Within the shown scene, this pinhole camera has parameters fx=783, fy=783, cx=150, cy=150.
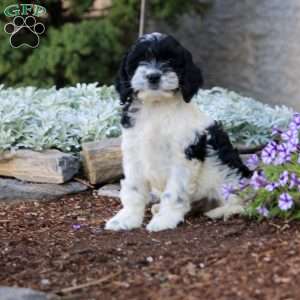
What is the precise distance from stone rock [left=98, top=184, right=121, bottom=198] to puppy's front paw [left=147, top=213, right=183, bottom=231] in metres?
1.28

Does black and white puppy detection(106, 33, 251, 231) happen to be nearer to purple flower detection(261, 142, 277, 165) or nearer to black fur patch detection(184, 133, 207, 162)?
black fur patch detection(184, 133, 207, 162)

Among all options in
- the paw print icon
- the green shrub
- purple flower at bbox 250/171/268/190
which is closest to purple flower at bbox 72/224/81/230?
purple flower at bbox 250/171/268/190

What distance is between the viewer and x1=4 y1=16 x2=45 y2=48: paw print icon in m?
8.97

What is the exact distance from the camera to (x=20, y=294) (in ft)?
11.1

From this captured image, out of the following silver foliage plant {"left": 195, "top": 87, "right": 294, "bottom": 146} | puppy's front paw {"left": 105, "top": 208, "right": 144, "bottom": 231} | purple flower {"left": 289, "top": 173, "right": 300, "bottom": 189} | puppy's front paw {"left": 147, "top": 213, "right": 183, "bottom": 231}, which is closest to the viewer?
purple flower {"left": 289, "top": 173, "right": 300, "bottom": 189}

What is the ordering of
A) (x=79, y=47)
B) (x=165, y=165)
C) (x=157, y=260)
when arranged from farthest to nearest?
(x=79, y=47) < (x=165, y=165) < (x=157, y=260)

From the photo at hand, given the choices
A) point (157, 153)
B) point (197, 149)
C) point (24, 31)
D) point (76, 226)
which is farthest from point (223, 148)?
point (24, 31)

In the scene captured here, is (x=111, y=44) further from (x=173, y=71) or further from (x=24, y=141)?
(x=173, y=71)


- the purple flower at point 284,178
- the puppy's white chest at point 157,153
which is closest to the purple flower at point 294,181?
the purple flower at point 284,178

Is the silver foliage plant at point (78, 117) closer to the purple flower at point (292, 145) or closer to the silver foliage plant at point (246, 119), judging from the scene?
the silver foliage plant at point (246, 119)

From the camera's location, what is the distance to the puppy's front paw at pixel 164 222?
4.81m

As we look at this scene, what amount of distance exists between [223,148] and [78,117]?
6.54ft

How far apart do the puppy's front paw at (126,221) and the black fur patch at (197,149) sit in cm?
50

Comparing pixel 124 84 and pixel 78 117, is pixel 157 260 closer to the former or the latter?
pixel 124 84
